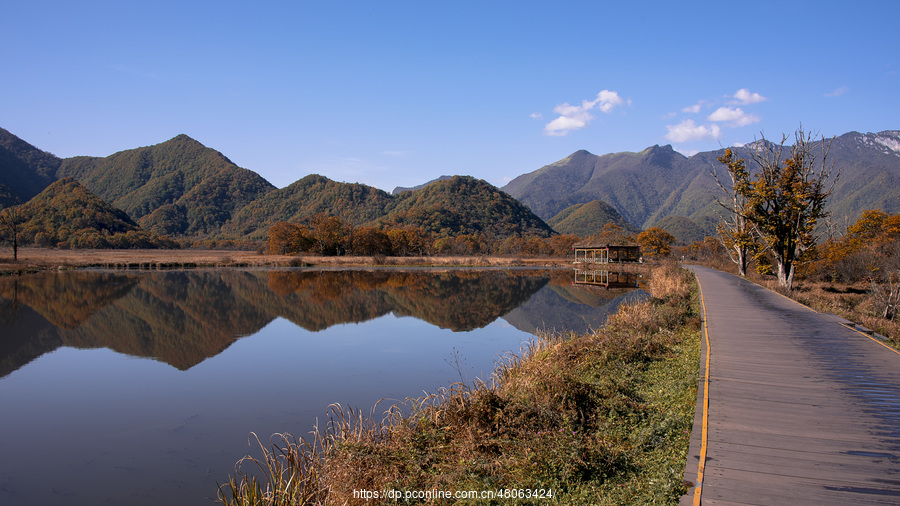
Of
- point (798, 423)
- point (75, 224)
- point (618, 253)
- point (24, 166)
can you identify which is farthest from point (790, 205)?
point (24, 166)

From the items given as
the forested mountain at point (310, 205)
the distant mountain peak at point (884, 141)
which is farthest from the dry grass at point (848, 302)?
the distant mountain peak at point (884, 141)

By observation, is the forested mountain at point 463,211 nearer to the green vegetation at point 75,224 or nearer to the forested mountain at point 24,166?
the green vegetation at point 75,224

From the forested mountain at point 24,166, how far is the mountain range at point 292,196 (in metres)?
0.35

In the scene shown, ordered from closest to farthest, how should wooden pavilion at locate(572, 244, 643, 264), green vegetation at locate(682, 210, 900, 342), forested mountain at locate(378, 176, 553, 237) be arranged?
green vegetation at locate(682, 210, 900, 342), wooden pavilion at locate(572, 244, 643, 264), forested mountain at locate(378, 176, 553, 237)

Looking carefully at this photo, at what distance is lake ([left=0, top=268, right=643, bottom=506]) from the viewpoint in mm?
5562

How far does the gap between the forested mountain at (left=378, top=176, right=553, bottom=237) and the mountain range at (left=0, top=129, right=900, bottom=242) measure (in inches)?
11.1

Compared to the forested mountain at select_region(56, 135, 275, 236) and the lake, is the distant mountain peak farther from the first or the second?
the forested mountain at select_region(56, 135, 275, 236)

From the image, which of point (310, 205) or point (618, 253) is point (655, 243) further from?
point (310, 205)

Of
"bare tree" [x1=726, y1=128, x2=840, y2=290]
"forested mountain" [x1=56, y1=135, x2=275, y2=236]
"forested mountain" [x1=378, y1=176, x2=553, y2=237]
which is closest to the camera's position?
"bare tree" [x1=726, y1=128, x2=840, y2=290]

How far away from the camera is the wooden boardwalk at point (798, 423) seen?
123 inches

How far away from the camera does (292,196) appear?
134m

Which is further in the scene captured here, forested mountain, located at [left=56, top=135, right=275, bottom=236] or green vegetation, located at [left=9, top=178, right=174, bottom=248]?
forested mountain, located at [left=56, top=135, right=275, bottom=236]

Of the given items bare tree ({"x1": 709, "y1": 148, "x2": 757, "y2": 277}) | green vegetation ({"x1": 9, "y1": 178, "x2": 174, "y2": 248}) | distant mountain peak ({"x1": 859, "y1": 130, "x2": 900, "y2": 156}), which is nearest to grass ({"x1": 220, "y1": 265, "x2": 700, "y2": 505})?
bare tree ({"x1": 709, "y1": 148, "x2": 757, "y2": 277})

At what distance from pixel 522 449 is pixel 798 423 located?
241cm
